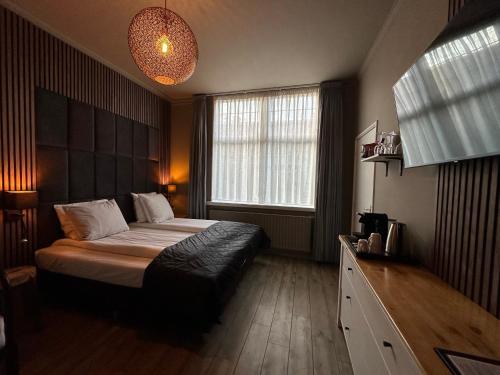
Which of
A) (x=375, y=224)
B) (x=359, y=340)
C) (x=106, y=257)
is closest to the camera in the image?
(x=359, y=340)

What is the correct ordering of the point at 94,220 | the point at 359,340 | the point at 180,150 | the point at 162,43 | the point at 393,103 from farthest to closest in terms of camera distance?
the point at 180,150
the point at 94,220
the point at 393,103
the point at 162,43
the point at 359,340

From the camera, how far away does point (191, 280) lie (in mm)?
1641

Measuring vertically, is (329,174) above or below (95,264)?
above

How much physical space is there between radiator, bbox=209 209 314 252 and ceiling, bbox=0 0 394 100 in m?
2.20

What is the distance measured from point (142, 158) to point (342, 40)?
10.7ft

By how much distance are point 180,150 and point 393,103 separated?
11.6 ft

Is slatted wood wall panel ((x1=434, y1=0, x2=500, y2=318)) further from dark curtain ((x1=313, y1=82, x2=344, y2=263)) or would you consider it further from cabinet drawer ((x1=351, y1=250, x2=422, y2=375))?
dark curtain ((x1=313, y1=82, x2=344, y2=263))

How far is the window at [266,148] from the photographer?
3545 millimetres

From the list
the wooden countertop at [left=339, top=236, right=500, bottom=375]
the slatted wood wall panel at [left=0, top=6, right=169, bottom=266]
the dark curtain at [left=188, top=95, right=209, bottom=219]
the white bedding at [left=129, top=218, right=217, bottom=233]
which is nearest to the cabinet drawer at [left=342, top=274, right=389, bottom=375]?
the wooden countertop at [left=339, top=236, right=500, bottom=375]

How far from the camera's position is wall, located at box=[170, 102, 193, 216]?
13.7ft

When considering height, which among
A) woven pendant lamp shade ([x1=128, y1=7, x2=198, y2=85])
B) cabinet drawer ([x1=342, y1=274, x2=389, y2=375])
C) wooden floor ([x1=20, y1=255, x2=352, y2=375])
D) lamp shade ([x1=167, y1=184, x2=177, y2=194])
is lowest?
wooden floor ([x1=20, y1=255, x2=352, y2=375])

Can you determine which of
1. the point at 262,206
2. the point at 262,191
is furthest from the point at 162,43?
the point at 262,206

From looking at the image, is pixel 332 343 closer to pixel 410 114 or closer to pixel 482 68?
pixel 410 114

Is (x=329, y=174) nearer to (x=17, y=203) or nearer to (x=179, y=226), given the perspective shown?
(x=179, y=226)
